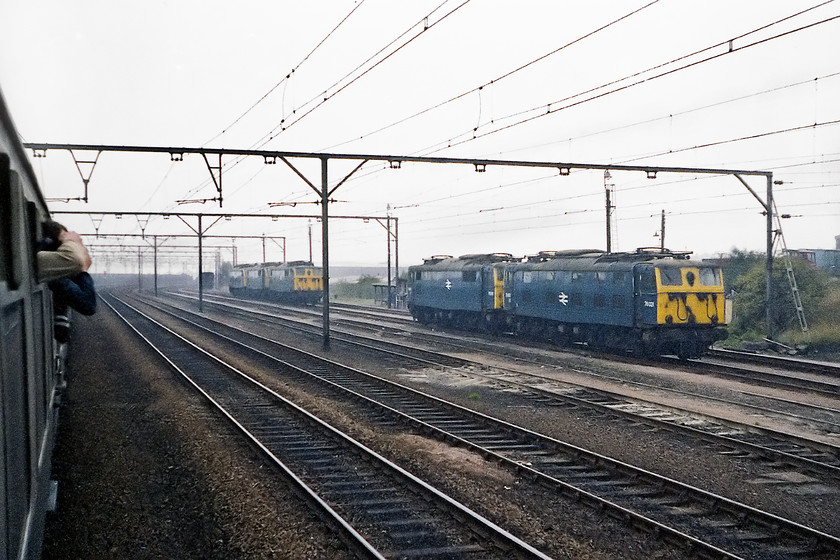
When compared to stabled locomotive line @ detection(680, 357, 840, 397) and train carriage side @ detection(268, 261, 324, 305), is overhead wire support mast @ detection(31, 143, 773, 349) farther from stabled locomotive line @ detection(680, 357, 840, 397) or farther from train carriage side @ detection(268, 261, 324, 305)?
train carriage side @ detection(268, 261, 324, 305)

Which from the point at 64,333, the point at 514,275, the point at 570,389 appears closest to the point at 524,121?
the point at 570,389

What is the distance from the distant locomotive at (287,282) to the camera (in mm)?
49656

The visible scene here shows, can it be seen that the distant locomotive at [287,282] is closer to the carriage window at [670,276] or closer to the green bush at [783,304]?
the green bush at [783,304]

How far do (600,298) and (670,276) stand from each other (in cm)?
254

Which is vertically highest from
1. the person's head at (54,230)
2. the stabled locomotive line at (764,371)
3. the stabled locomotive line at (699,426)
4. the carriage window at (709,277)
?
the person's head at (54,230)

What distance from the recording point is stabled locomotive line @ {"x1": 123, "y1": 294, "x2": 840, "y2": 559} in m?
6.70

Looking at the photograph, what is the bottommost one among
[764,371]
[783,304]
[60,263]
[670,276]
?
[764,371]

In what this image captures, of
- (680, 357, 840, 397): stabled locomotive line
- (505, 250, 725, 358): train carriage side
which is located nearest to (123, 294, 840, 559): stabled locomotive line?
(680, 357, 840, 397): stabled locomotive line

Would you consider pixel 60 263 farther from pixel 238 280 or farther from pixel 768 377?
pixel 238 280

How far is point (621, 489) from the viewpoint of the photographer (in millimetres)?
8414

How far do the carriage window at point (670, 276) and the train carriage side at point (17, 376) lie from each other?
1870 cm

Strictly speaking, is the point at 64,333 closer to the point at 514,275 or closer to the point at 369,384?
the point at 369,384

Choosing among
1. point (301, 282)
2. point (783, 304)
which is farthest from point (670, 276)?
point (301, 282)

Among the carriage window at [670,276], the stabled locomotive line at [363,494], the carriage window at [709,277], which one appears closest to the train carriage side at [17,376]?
the stabled locomotive line at [363,494]
